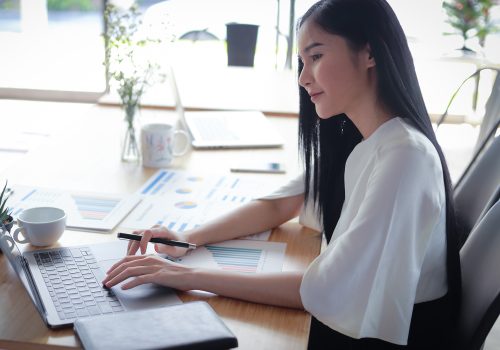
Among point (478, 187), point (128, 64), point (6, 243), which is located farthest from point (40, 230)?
point (478, 187)

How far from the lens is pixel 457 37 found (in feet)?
12.5

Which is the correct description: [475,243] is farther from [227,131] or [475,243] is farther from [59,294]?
[227,131]

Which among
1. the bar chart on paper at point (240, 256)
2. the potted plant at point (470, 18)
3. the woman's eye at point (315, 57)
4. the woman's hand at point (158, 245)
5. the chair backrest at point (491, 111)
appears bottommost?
the bar chart on paper at point (240, 256)

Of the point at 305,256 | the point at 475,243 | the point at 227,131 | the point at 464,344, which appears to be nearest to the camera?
the point at 464,344

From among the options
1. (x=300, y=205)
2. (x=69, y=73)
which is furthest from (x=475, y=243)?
(x=69, y=73)

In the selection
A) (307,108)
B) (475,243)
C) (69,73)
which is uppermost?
(307,108)

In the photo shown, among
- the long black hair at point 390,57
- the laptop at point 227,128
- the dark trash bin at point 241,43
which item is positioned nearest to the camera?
the long black hair at point 390,57

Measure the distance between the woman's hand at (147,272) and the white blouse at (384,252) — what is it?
221 mm

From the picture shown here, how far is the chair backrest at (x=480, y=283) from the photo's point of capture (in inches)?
42.3

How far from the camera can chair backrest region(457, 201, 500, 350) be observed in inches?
42.3

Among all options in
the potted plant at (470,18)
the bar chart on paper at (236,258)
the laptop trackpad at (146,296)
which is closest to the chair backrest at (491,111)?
the bar chart on paper at (236,258)

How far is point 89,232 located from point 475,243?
0.78m

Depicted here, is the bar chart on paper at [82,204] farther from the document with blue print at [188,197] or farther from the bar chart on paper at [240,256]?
the bar chart on paper at [240,256]

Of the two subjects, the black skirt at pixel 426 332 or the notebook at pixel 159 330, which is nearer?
the notebook at pixel 159 330
